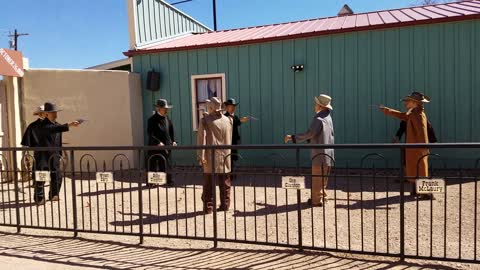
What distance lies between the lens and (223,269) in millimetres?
4016

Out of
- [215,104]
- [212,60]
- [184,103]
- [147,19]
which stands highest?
[147,19]

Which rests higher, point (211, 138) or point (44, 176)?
point (211, 138)

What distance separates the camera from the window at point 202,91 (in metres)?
10.8

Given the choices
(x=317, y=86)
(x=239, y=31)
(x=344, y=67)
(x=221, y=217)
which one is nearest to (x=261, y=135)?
(x=317, y=86)

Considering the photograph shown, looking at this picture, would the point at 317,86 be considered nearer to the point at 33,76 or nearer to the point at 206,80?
the point at 206,80

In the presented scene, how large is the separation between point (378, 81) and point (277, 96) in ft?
7.56

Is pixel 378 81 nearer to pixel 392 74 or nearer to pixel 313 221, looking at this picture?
pixel 392 74

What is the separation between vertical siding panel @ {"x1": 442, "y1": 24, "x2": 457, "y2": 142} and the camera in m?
8.72

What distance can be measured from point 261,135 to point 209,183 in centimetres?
451

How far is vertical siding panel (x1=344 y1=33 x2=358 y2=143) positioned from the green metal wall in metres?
0.02

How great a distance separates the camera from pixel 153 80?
1103cm

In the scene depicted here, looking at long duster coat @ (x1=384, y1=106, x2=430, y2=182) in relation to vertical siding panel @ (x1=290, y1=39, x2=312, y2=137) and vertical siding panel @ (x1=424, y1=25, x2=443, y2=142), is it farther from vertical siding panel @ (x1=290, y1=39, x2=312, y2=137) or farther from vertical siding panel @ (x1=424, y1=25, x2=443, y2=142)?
vertical siding panel @ (x1=290, y1=39, x2=312, y2=137)

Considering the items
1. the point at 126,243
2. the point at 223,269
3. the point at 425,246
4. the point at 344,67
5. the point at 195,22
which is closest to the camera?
the point at 223,269

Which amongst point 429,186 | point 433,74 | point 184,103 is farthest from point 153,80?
point 429,186
